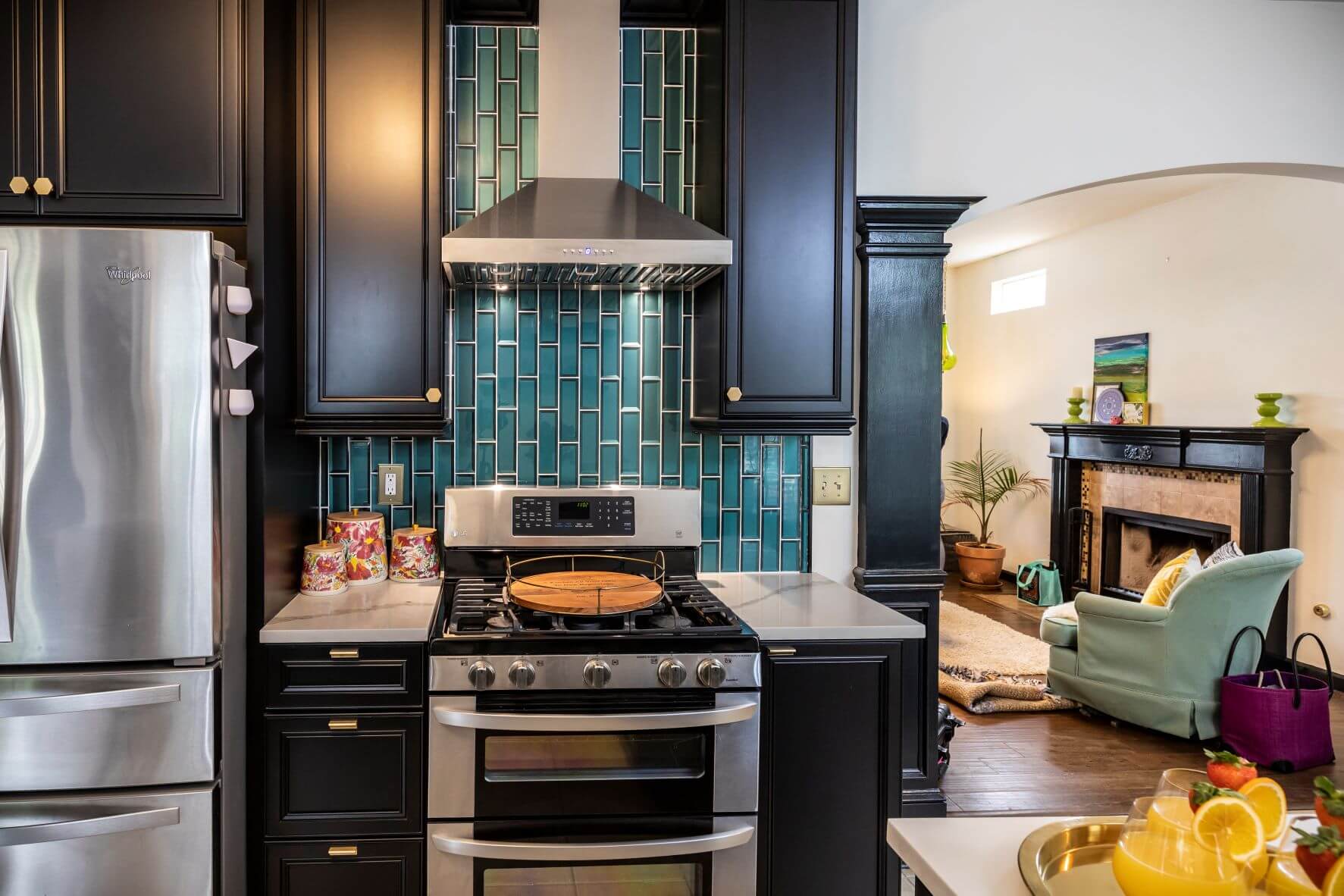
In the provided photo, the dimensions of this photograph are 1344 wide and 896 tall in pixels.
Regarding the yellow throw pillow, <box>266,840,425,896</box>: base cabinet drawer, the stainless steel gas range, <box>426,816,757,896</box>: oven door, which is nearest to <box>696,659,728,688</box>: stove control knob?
the stainless steel gas range

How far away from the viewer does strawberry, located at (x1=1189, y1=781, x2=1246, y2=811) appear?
80cm

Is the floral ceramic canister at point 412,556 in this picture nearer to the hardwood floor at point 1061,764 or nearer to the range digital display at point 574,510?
the range digital display at point 574,510

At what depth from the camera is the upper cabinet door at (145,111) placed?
219cm

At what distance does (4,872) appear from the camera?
6.40ft

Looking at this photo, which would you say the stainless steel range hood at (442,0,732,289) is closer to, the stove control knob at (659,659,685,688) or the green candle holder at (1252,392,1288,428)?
the stove control knob at (659,659,685,688)

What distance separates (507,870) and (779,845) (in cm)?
68

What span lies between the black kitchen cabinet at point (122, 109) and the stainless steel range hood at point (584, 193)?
24.9 inches

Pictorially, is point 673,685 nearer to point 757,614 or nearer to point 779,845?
point 757,614

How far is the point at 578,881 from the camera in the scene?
84.9 inches

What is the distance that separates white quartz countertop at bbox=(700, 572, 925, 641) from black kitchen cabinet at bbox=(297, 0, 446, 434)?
1.04 metres

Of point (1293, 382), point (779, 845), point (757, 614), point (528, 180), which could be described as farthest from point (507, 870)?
point (1293, 382)

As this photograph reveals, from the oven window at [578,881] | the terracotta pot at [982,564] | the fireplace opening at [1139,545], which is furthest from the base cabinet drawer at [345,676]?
the terracotta pot at [982,564]

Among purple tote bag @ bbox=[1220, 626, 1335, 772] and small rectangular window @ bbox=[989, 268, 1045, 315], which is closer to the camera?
purple tote bag @ bbox=[1220, 626, 1335, 772]

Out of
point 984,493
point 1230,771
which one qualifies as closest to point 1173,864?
point 1230,771
